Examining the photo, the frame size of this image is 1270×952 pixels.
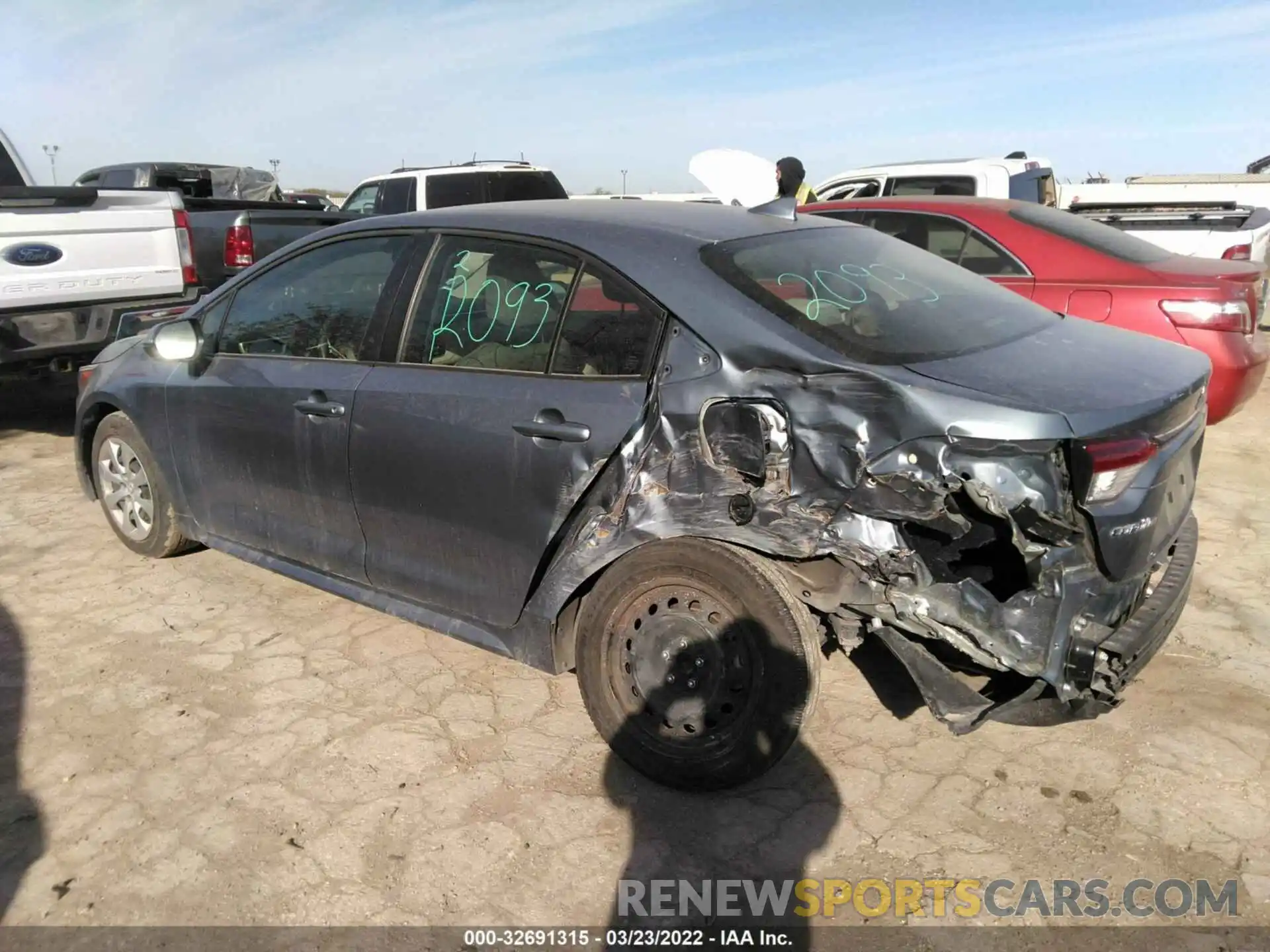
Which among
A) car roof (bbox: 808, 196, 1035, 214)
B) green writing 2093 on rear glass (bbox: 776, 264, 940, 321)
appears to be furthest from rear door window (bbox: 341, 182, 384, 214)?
green writing 2093 on rear glass (bbox: 776, 264, 940, 321)

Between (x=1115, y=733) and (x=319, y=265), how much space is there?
3401mm

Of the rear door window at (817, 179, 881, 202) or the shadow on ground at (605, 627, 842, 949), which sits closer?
the shadow on ground at (605, 627, 842, 949)

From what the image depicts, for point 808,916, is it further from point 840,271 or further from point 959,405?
point 840,271

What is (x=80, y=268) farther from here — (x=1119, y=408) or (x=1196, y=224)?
(x=1196, y=224)

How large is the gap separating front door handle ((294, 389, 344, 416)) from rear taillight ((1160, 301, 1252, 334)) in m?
4.32

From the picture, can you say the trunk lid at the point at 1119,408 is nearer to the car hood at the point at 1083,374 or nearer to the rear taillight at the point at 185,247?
the car hood at the point at 1083,374

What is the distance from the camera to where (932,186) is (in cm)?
930

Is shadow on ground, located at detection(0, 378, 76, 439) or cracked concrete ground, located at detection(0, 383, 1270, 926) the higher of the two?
shadow on ground, located at detection(0, 378, 76, 439)

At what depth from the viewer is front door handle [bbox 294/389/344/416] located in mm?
3500

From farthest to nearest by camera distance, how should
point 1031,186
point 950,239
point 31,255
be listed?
point 1031,186, point 950,239, point 31,255

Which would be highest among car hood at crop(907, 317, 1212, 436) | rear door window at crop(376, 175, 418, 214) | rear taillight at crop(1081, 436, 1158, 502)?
rear door window at crop(376, 175, 418, 214)

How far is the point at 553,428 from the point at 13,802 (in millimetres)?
2042

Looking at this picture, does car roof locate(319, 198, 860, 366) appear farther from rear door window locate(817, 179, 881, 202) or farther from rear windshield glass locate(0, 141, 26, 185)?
rear door window locate(817, 179, 881, 202)

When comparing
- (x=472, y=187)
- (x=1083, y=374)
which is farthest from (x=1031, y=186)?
(x=1083, y=374)
